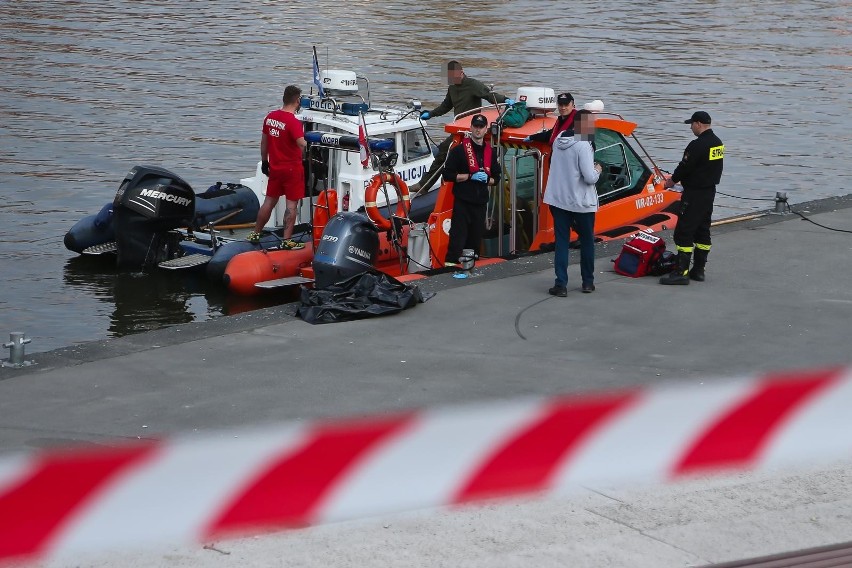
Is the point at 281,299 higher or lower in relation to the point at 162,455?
lower

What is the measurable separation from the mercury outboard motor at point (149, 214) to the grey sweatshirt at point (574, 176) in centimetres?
529

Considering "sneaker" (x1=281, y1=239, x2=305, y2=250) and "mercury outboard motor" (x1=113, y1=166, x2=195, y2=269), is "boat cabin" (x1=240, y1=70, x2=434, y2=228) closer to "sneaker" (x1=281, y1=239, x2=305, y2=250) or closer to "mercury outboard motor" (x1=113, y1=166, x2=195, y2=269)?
"sneaker" (x1=281, y1=239, x2=305, y2=250)

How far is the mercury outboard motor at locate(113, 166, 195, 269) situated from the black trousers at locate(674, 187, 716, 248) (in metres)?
5.97

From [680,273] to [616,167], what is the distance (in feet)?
11.8

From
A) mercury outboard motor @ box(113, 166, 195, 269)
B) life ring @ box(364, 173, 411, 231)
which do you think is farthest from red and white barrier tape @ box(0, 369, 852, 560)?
mercury outboard motor @ box(113, 166, 195, 269)

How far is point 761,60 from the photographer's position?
33719 mm

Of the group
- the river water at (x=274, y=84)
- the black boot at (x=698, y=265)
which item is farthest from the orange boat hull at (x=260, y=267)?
the black boot at (x=698, y=265)

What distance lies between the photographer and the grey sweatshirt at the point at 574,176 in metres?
10.3

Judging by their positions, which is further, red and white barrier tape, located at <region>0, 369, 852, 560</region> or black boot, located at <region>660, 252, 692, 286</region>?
black boot, located at <region>660, 252, 692, 286</region>

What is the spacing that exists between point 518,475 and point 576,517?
67.4 inches

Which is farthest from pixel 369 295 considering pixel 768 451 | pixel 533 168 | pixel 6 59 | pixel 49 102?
pixel 6 59

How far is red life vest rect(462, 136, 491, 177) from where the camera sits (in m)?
11.6

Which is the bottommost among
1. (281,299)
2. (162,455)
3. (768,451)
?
(281,299)

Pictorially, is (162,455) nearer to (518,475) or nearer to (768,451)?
(518,475)
